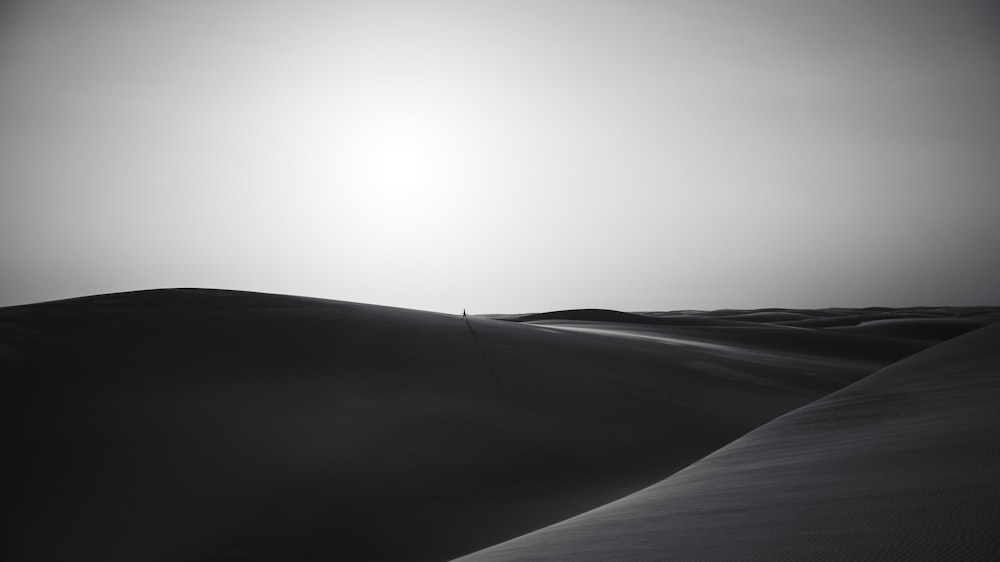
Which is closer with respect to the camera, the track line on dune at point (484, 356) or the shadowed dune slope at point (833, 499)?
the shadowed dune slope at point (833, 499)

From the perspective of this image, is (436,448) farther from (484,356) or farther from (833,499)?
(833,499)

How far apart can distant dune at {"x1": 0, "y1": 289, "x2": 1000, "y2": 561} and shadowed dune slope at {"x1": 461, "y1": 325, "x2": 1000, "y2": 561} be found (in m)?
0.02

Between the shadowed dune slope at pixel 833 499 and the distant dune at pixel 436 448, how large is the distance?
0.7 inches

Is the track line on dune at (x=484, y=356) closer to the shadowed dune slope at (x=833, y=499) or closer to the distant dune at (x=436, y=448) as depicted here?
the distant dune at (x=436, y=448)

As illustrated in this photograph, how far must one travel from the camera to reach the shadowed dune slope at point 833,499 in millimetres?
1875

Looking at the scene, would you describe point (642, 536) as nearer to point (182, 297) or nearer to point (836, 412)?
point (836, 412)

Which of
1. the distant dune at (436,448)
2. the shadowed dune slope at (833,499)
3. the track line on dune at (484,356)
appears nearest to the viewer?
the shadowed dune slope at (833,499)

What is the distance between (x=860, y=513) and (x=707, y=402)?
6.13 m

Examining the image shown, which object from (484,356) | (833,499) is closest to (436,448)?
(484,356)

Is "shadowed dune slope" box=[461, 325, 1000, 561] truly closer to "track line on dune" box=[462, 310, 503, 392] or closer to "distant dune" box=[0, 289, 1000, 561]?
"distant dune" box=[0, 289, 1000, 561]

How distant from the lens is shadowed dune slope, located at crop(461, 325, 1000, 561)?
1.88 metres

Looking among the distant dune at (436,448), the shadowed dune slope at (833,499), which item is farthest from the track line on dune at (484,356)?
the shadowed dune slope at (833,499)

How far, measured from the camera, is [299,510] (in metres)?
4.60

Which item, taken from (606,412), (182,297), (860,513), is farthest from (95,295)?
(860,513)
